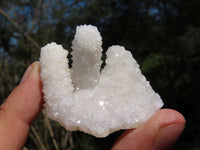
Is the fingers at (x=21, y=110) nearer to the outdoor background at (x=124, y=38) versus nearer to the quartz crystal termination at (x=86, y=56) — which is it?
the quartz crystal termination at (x=86, y=56)

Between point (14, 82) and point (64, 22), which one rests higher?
point (64, 22)

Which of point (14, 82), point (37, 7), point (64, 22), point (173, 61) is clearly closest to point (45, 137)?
point (14, 82)

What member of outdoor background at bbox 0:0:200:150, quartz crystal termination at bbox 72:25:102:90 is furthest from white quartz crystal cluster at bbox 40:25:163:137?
outdoor background at bbox 0:0:200:150

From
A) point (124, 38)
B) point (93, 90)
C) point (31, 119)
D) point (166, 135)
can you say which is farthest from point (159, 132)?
point (124, 38)

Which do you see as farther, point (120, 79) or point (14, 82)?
point (14, 82)

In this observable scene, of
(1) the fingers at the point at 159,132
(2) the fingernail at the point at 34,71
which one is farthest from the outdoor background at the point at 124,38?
(1) the fingers at the point at 159,132

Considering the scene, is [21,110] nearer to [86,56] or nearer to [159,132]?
[86,56]

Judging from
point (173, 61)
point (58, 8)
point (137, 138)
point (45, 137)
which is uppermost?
point (58, 8)

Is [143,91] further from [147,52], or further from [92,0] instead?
[92,0]
